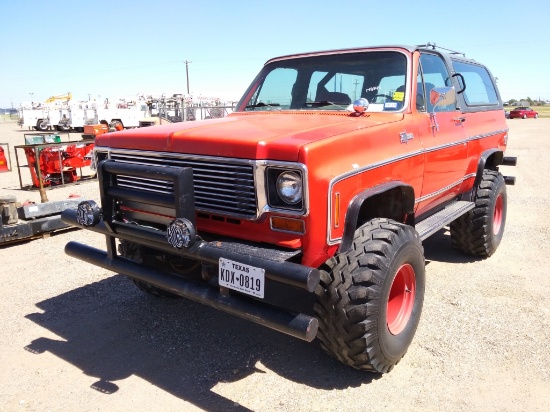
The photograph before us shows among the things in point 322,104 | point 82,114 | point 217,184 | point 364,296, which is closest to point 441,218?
point 322,104

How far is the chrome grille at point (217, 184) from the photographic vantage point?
9.23 feet

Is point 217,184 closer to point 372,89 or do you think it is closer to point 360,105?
point 360,105

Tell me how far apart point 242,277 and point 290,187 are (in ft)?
1.95

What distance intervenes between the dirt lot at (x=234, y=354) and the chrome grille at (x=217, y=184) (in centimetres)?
123

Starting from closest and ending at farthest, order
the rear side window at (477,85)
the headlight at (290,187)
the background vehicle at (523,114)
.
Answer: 1. the headlight at (290,187)
2. the rear side window at (477,85)
3. the background vehicle at (523,114)

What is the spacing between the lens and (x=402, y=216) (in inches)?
145

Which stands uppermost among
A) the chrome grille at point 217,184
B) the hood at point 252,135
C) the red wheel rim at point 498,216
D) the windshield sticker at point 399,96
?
the windshield sticker at point 399,96

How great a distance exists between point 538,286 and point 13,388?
187 inches

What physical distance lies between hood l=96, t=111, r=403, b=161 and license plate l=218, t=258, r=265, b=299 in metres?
0.65

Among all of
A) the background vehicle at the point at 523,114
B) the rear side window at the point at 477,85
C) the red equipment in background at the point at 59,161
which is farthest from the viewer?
the background vehicle at the point at 523,114

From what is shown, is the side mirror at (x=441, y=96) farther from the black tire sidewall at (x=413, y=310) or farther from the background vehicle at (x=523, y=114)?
the background vehicle at (x=523, y=114)

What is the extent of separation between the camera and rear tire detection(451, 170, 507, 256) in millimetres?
5331

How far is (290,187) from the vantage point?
2709 mm

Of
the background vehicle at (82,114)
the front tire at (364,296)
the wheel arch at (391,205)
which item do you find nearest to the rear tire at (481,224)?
the wheel arch at (391,205)
